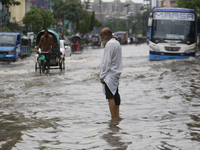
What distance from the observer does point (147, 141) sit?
5828 mm

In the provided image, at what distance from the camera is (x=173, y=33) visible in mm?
24422

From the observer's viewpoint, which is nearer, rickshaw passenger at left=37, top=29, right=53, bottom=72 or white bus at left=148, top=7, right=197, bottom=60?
rickshaw passenger at left=37, top=29, right=53, bottom=72

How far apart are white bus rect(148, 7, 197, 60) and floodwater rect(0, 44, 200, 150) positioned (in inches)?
422

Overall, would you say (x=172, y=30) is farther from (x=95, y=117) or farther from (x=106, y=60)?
(x=106, y=60)

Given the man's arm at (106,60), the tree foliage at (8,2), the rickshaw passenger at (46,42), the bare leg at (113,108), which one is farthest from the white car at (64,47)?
the man's arm at (106,60)

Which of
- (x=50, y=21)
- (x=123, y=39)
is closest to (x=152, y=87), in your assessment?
(x=50, y=21)

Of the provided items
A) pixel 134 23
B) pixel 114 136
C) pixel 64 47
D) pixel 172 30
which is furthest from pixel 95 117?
pixel 134 23

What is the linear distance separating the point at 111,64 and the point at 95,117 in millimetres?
1400

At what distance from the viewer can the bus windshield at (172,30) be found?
2434 cm

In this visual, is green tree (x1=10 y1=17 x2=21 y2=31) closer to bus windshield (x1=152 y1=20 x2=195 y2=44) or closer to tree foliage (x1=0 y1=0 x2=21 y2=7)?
tree foliage (x1=0 y1=0 x2=21 y2=7)

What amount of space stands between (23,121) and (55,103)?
2.20m

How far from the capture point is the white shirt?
22.2ft

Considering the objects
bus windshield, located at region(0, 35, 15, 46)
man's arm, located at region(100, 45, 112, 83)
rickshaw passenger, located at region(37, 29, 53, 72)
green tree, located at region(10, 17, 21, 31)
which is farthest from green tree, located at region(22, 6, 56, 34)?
man's arm, located at region(100, 45, 112, 83)

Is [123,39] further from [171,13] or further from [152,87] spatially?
[152,87]
